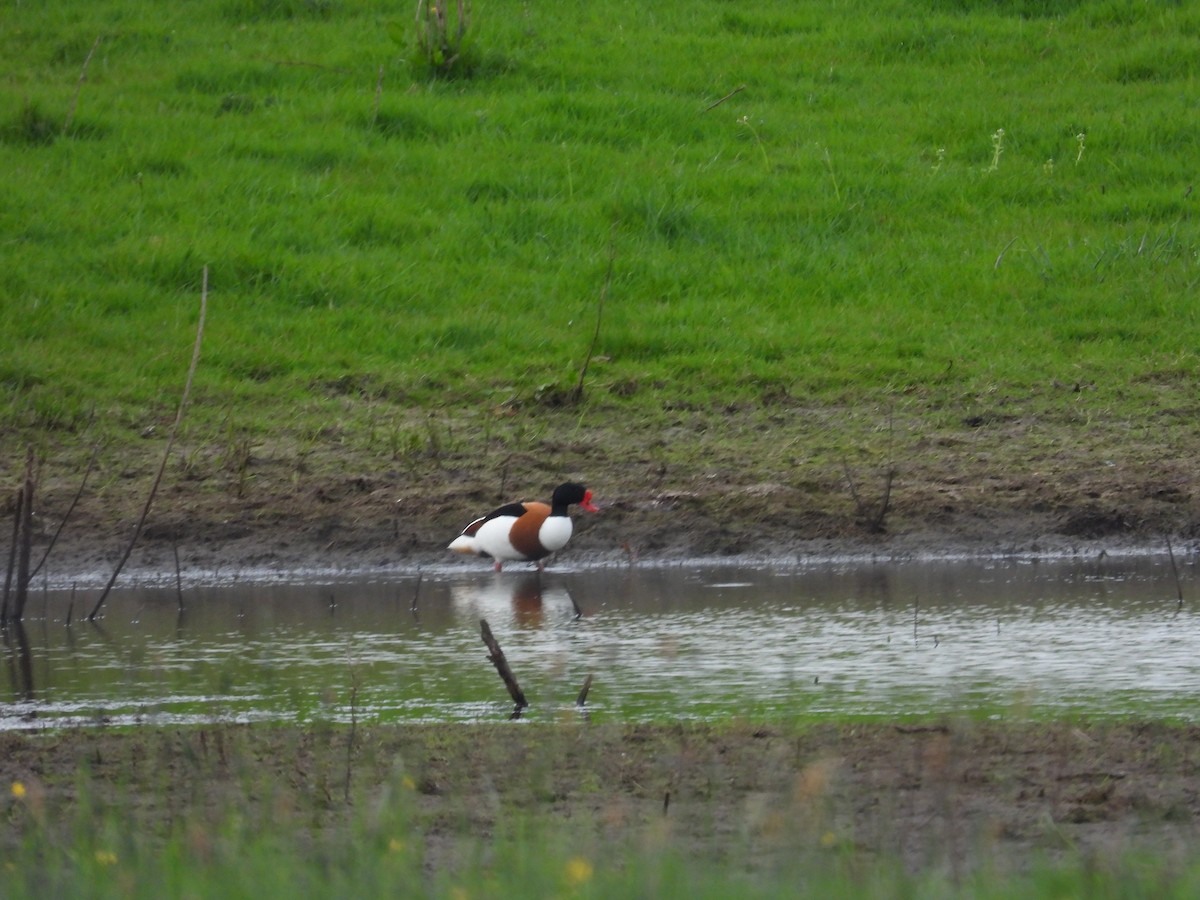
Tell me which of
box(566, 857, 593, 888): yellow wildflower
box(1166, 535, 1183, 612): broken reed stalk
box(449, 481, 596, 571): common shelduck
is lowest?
box(1166, 535, 1183, 612): broken reed stalk

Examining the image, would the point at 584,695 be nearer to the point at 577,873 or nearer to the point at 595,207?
the point at 577,873

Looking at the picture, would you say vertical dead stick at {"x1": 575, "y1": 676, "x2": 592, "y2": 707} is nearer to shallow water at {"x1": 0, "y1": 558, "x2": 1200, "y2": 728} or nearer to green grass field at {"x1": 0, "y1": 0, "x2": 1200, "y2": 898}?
shallow water at {"x1": 0, "y1": 558, "x2": 1200, "y2": 728}

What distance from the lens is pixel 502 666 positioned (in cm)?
534

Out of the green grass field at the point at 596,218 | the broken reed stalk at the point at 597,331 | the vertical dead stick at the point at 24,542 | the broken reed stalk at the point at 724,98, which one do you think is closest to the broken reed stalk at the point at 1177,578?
the green grass field at the point at 596,218

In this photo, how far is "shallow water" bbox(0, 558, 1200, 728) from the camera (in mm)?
5742

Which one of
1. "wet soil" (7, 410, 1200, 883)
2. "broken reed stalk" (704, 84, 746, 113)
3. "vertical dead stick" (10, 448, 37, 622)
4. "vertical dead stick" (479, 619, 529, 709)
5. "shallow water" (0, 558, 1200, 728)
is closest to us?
"wet soil" (7, 410, 1200, 883)

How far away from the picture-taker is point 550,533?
8.16 meters

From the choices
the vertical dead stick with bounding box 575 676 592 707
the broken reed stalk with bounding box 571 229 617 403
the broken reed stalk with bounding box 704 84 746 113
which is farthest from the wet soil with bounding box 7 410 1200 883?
the broken reed stalk with bounding box 704 84 746 113

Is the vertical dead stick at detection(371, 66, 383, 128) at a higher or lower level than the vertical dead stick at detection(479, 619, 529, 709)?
higher

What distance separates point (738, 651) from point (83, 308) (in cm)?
570

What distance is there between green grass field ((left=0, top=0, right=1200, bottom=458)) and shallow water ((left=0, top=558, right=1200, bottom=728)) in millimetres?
2008

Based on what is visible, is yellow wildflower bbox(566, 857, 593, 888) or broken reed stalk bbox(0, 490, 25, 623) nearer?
yellow wildflower bbox(566, 857, 593, 888)

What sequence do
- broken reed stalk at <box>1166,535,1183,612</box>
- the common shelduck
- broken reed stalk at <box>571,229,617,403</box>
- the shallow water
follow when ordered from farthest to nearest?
broken reed stalk at <box>571,229,617,403</box>, the common shelduck, broken reed stalk at <box>1166,535,1183,612</box>, the shallow water

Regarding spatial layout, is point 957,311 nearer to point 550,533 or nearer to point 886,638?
point 550,533
